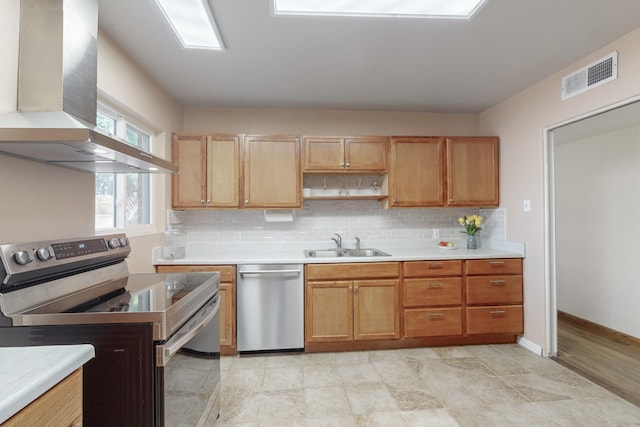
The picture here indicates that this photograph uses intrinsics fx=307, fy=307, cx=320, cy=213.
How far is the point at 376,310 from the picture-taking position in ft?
9.52

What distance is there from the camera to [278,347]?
2.81m

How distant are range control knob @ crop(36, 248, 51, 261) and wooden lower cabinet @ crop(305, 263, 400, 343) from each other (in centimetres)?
189

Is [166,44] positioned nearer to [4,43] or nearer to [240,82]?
[240,82]

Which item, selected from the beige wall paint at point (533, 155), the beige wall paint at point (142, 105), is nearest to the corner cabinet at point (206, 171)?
the beige wall paint at point (142, 105)

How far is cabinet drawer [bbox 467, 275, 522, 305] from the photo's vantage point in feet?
9.78

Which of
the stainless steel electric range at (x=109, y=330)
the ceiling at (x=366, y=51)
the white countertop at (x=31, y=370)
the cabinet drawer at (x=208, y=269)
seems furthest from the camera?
the cabinet drawer at (x=208, y=269)

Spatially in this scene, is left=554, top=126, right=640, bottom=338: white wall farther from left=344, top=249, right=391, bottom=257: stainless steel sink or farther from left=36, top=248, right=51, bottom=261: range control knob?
left=36, top=248, right=51, bottom=261: range control knob

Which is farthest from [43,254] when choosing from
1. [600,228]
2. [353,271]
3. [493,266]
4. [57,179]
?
[600,228]

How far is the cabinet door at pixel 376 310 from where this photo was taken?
2.88m

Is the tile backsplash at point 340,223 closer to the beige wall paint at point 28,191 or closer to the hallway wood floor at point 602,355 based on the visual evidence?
the hallway wood floor at point 602,355

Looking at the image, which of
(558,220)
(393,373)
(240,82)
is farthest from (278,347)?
(558,220)

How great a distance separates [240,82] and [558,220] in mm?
4182

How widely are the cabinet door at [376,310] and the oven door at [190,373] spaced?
1.43 meters

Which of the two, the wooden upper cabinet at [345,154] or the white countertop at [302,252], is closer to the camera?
the white countertop at [302,252]
